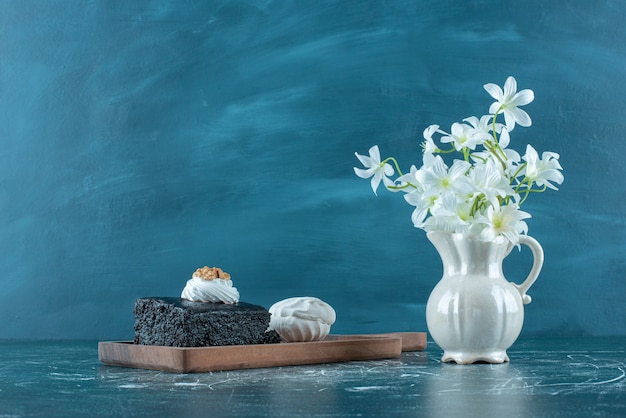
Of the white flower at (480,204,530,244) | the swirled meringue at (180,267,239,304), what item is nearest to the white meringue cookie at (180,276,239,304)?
the swirled meringue at (180,267,239,304)

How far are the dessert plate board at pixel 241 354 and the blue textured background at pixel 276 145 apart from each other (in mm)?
772

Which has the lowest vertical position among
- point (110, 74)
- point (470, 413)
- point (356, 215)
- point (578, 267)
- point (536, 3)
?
point (470, 413)

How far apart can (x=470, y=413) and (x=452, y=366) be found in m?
0.51

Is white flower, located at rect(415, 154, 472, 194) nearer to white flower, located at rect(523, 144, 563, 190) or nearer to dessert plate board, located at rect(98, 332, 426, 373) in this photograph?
white flower, located at rect(523, 144, 563, 190)

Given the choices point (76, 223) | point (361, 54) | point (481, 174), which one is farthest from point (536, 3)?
point (76, 223)

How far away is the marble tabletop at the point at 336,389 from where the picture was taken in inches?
37.4

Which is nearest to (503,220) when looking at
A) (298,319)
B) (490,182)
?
(490,182)

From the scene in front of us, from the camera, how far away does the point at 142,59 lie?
7.89 ft

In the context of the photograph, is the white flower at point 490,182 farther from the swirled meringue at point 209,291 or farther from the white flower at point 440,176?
the swirled meringue at point 209,291

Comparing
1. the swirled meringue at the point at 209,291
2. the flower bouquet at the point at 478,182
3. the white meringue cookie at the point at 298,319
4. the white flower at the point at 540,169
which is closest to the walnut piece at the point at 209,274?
Result: the swirled meringue at the point at 209,291

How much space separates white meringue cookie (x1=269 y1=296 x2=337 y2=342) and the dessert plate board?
54 mm

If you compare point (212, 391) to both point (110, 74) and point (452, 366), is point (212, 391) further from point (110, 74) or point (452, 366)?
point (110, 74)

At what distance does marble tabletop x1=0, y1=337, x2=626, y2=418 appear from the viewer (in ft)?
3.12

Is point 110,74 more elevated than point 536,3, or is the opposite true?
point 536,3
